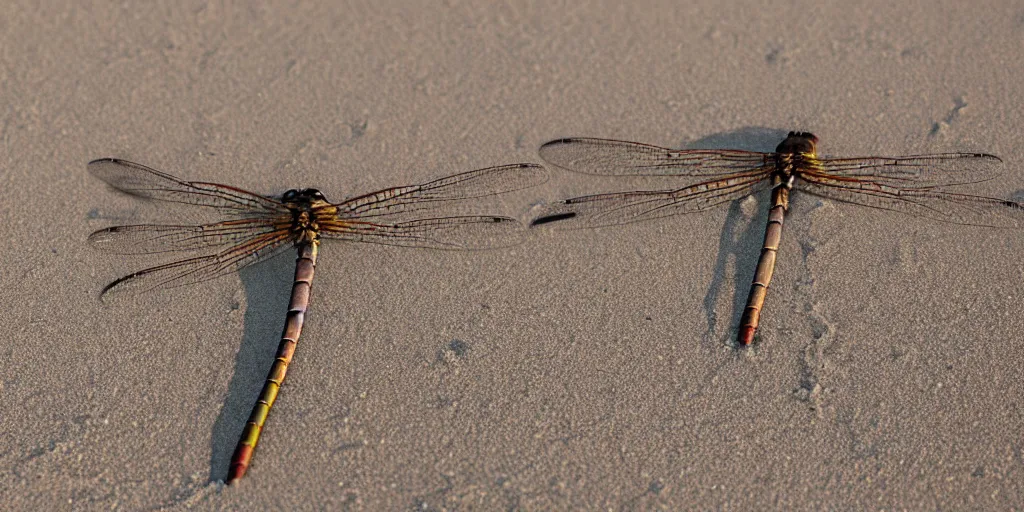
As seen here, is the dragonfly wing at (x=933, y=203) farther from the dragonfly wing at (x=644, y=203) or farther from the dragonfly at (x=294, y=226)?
the dragonfly at (x=294, y=226)

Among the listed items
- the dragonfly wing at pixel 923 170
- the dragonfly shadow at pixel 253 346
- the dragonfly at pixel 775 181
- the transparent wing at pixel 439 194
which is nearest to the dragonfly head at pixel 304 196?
the transparent wing at pixel 439 194

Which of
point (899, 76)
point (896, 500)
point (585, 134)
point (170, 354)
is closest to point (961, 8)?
point (899, 76)

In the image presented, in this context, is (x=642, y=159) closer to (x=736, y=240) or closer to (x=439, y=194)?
(x=736, y=240)

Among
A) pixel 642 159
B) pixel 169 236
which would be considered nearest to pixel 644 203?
pixel 642 159

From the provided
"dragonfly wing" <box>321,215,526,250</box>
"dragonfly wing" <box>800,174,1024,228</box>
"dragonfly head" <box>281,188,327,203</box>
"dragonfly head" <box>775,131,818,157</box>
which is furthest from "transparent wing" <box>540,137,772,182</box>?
"dragonfly head" <box>281,188,327,203</box>

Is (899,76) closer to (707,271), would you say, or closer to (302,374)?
(707,271)

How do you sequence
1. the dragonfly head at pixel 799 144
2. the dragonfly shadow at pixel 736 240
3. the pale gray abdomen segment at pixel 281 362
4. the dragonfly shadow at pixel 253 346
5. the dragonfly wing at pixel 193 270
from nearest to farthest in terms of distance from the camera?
the pale gray abdomen segment at pixel 281 362 < the dragonfly shadow at pixel 253 346 < the dragonfly shadow at pixel 736 240 < the dragonfly wing at pixel 193 270 < the dragonfly head at pixel 799 144
